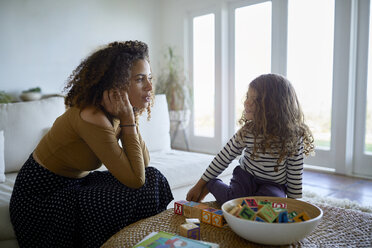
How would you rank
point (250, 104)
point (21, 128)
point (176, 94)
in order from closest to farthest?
point (250, 104) < point (21, 128) < point (176, 94)

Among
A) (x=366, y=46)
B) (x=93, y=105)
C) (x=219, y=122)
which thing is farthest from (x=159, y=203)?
(x=219, y=122)

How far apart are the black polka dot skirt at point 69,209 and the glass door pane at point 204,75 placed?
11.0 feet

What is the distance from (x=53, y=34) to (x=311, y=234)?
12.9ft

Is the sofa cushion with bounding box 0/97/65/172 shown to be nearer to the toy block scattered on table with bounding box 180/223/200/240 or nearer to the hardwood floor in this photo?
the toy block scattered on table with bounding box 180/223/200/240

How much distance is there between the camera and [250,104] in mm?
1498

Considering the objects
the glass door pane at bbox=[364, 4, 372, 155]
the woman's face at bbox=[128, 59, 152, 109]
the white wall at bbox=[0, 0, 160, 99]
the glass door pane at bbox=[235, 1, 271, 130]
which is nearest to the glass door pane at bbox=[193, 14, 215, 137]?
the glass door pane at bbox=[235, 1, 271, 130]

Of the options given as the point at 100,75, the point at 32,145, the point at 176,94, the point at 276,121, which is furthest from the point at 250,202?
the point at 176,94

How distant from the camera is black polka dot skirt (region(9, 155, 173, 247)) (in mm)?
1242

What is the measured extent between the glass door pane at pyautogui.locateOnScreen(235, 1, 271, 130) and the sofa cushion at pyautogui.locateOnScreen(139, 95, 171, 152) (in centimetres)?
143

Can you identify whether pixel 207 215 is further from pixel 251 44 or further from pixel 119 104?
pixel 251 44

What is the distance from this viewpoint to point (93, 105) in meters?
1.28

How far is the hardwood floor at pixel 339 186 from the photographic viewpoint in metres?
2.64

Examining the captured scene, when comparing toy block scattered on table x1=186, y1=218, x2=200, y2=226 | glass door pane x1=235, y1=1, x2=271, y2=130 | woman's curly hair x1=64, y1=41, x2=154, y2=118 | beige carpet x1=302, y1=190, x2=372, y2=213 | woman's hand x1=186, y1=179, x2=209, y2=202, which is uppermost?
glass door pane x1=235, y1=1, x2=271, y2=130

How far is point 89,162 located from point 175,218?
44 centimetres
